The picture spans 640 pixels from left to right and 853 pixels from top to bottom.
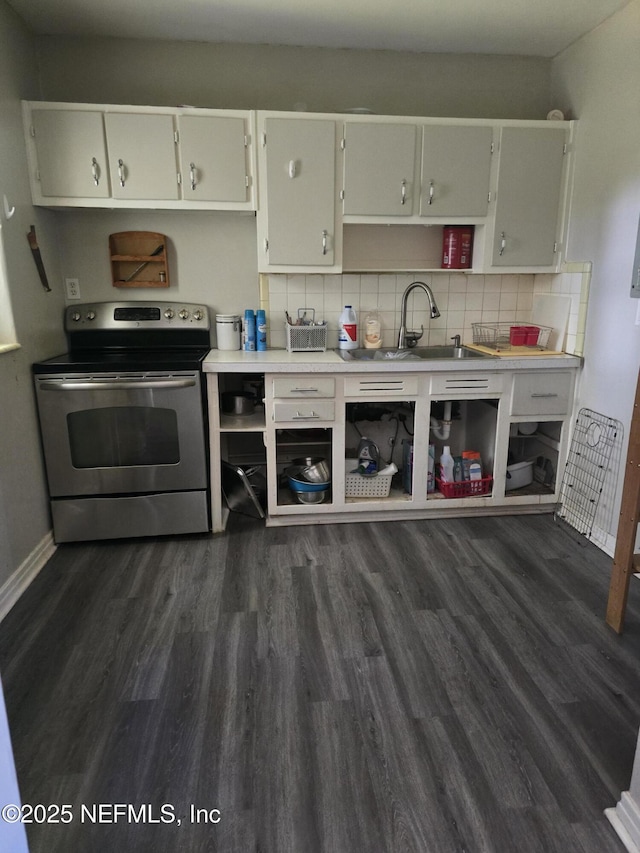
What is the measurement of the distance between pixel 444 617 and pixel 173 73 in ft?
9.79

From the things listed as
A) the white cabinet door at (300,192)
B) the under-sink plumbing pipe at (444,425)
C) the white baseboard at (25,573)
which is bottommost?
the white baseboard at (25,573)

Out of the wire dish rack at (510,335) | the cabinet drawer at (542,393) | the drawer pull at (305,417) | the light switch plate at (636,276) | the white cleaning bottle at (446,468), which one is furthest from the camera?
the wire dish rack at (510,335)

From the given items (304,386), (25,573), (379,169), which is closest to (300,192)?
(379,169)

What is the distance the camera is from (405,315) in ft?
10.4

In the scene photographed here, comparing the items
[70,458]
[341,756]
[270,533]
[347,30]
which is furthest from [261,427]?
[347,30]

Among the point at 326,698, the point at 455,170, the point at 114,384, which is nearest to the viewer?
the point at 326,698

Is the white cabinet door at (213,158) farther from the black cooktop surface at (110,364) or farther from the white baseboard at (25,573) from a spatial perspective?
the white baseboard at (25,573)

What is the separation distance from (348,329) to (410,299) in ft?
1.56

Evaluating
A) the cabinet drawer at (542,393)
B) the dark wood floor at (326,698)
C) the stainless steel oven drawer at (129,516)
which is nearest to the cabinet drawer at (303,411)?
the stainless steel oven drawer at (129,516)

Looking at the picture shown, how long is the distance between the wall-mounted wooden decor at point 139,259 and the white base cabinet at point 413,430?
26.8 inches

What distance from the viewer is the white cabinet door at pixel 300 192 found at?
267 centimetres

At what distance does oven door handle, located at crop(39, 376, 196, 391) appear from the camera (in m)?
2.50

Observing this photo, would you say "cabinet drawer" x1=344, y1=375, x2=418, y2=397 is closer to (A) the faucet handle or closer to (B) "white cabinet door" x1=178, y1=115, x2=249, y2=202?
(A) the faucet handle

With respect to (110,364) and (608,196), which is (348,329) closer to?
(110,364)
